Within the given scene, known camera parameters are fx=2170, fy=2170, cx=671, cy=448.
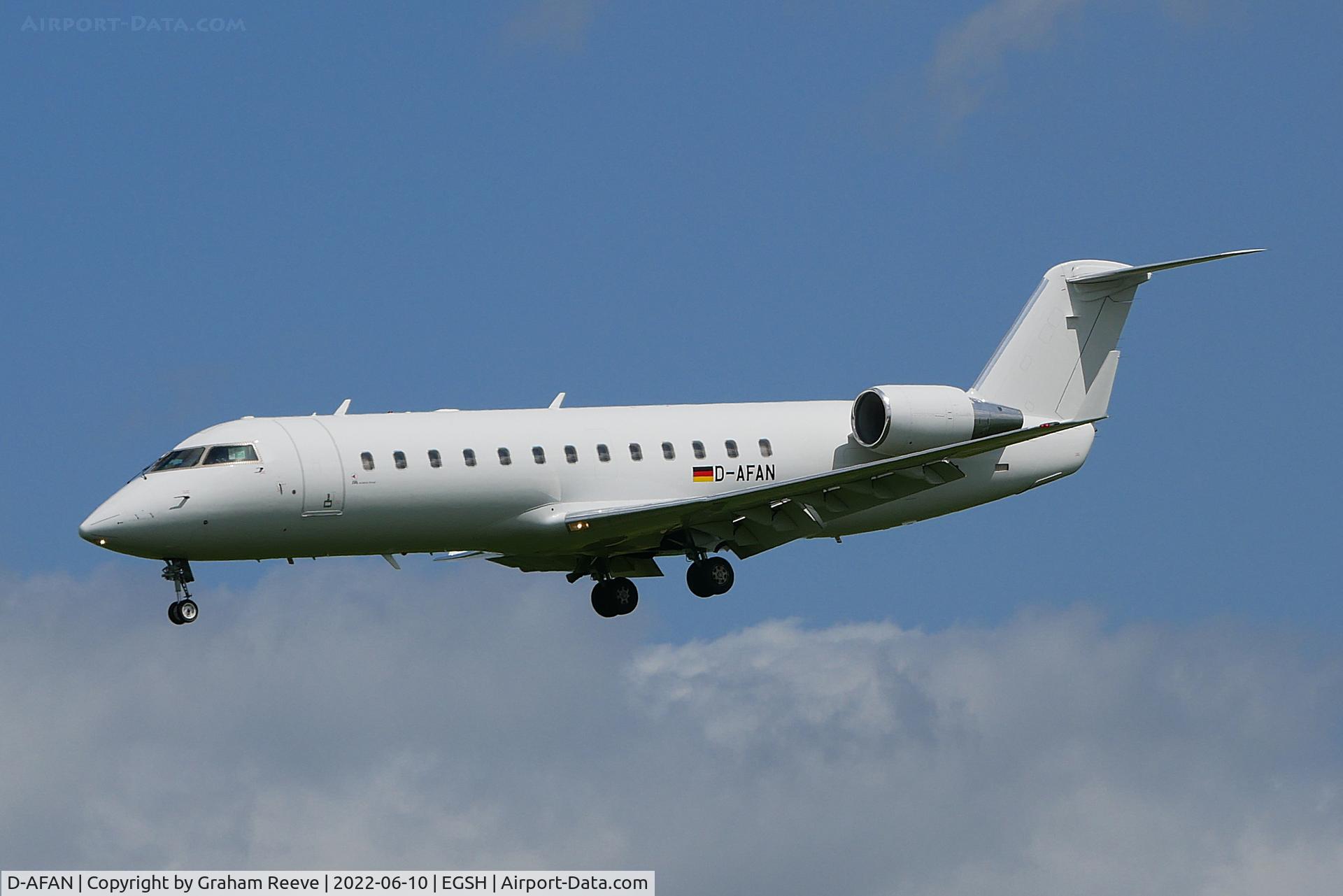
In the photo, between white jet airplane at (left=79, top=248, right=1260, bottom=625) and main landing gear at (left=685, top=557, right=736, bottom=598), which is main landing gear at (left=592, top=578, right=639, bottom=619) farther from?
main landing gear at (left=685, top=557, right=736, bottom=598)

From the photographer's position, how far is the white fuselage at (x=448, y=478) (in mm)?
36812

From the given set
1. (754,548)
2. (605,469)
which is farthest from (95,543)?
(754,548)


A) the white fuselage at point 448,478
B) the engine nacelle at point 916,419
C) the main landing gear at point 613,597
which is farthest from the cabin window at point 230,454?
the engine nacelle at point 916,419

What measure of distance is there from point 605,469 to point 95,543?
9.10m

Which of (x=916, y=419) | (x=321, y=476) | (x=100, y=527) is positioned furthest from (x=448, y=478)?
(x=916, y=419)

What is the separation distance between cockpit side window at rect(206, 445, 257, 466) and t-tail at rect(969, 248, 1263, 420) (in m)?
15.0

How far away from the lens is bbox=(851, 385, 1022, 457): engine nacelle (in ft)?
134

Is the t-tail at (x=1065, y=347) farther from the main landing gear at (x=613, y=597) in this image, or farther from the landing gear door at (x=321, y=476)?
the landing gear door at (x=321, y=476)

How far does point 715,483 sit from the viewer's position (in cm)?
4059

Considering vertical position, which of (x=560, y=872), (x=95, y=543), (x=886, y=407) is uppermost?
(x=886, y=407)

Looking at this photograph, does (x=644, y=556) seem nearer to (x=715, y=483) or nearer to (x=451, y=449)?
(x=715, y=483)

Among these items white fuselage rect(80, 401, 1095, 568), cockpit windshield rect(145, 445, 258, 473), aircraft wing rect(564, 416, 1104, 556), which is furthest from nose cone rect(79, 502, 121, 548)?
aircraft wing rect(564, 416, 1104, 556)

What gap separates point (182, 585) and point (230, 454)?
2.41 metres

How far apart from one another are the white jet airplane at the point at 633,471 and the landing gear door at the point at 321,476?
3 cm
